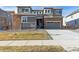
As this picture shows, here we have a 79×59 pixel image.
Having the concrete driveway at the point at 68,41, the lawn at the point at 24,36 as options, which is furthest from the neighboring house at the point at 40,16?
the concrete driveway at the point at 68,41

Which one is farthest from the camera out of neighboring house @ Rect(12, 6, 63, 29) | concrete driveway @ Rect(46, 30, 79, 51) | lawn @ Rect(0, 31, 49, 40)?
lawn @ Rect(0, 31, 49, 40)

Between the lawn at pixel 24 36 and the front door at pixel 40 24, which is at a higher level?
the front door at pixel 40 24

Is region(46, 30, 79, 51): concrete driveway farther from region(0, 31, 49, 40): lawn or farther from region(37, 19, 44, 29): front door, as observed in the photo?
region(37, 19, 44, 29): front door

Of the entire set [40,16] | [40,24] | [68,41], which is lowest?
[68,41]

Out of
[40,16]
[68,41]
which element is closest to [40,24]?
[40,16]

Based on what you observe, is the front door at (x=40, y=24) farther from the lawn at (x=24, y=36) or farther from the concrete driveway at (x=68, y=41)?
the concrete driveway at (x=68, y=41)

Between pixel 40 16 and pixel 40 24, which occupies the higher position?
pixel 40 16

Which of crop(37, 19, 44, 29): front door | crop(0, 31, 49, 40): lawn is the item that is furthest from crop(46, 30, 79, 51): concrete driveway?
crop(37, 19, 44, 29): front door

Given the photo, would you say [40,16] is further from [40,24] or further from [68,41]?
[68,41]
